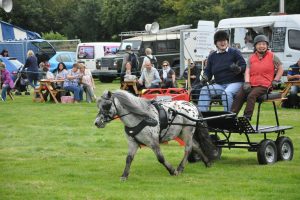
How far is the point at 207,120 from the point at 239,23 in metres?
21.0

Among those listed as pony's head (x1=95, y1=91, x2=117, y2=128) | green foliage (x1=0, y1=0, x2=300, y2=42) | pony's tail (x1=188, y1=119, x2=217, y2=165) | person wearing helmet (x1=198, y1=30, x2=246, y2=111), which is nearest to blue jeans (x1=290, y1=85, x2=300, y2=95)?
person wearing helmet (x1=198, y1=30, x2=246, y2=111)

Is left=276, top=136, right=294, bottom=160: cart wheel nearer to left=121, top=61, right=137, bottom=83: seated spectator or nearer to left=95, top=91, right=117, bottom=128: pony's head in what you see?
left=95, top=91, right=117, bottom=128: pony's head

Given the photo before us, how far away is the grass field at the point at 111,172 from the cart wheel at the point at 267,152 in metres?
0.13

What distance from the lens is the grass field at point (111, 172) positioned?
9.63 m

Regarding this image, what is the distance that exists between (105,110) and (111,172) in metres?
1.30

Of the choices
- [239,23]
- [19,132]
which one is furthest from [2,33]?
[19,132]

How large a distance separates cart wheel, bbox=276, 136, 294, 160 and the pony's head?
10.6 ft

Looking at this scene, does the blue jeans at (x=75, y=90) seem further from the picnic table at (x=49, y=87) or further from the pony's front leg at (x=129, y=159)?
the pony's front leg at (x=129, y=159)

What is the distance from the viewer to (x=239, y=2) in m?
48.4

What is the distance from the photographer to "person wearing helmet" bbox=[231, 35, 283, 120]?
1203 centimetres

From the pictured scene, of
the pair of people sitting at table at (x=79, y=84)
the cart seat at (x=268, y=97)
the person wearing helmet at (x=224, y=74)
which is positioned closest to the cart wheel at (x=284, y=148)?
the cart seat at (x=268, y=97)

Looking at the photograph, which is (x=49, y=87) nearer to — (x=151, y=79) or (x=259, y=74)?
(x=151, y=79)

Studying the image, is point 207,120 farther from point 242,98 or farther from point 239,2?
point 239,2

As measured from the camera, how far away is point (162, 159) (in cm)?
1066
